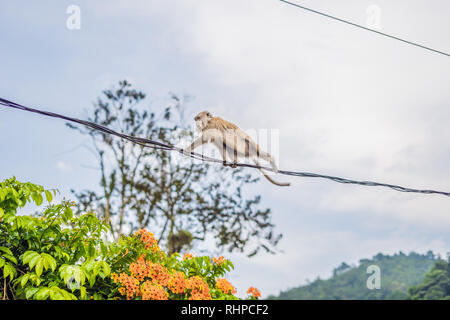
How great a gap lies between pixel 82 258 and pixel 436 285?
2374 centimetres

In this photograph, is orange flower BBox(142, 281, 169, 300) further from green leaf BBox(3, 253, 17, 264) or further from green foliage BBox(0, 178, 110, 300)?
green leaf BBox(3, 253, 17, 264)

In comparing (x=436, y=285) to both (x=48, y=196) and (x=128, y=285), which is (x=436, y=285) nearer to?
(x=128, y=285)

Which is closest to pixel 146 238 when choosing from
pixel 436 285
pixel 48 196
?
pixel 48 196

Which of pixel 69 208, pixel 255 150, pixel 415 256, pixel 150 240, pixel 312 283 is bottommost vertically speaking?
pixel 312 283

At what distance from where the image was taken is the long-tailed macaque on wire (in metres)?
4.46

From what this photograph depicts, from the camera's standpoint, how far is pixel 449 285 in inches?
901

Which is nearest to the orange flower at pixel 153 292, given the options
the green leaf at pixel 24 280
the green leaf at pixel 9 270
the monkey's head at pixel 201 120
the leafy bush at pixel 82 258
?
the leafy bush at pixel 82 258

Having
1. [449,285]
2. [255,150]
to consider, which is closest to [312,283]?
[449,285]

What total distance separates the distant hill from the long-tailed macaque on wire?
27.7 meters

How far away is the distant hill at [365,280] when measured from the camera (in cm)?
3141

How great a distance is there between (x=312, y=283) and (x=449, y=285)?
13.3 m
